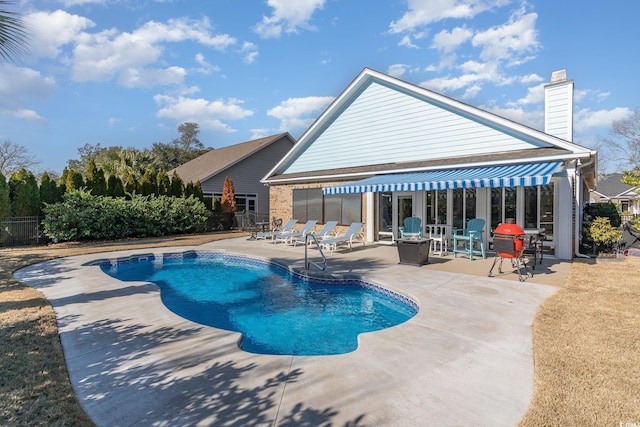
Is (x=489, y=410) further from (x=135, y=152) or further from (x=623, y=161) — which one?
(x=623, y=161)

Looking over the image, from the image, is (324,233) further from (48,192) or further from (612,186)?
(612,186)

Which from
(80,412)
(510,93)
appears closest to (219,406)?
(80,412)

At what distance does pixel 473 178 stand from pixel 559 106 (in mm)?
6519

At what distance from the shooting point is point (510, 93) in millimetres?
27344

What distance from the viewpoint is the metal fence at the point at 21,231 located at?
21.5 meters

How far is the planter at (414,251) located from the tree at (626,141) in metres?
50.9

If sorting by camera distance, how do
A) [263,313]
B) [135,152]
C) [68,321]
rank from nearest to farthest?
[68,321]
[263,313]
[135,152]

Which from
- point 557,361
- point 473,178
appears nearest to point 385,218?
point 473,178

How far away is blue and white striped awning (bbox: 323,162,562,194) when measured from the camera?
11866mm

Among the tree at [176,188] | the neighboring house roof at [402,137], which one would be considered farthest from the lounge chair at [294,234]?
the tree at [176,188]

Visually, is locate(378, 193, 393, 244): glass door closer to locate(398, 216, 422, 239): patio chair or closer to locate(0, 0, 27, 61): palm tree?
locate(398, 216, 422, 239): patio chair

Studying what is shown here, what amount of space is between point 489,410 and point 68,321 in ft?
29.2

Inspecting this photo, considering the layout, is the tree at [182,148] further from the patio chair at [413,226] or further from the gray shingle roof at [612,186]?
the gray shingle roof at [612,186]

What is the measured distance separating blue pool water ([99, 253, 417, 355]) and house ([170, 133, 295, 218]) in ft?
69.0
